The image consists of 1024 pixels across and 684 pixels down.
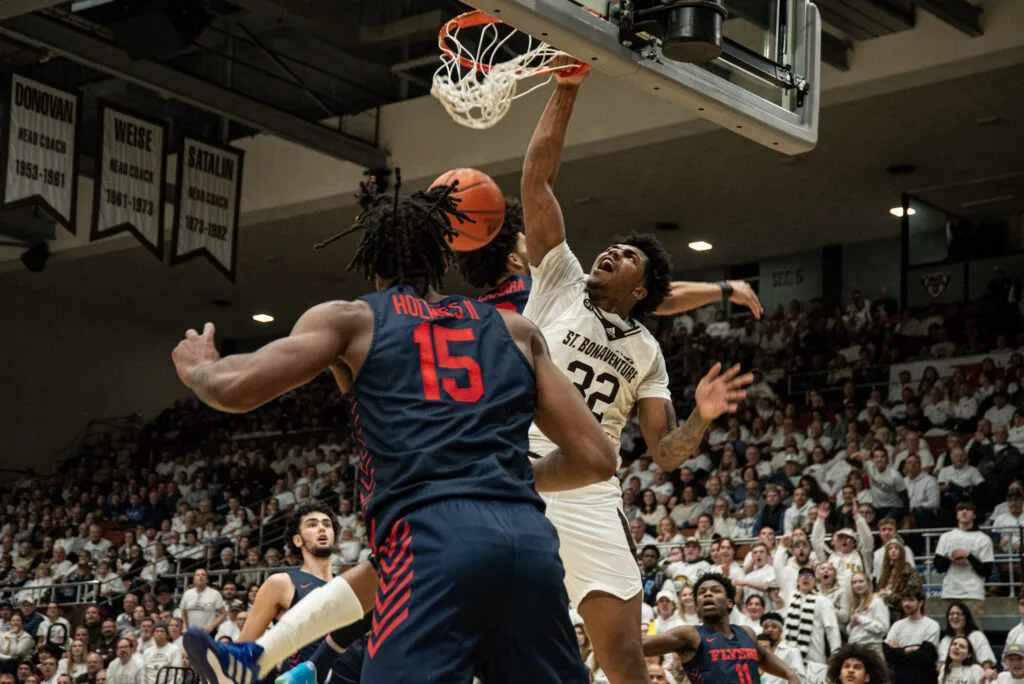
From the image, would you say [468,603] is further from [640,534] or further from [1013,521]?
[640,534]

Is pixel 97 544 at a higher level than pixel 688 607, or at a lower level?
lower

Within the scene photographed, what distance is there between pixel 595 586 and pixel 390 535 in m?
1.90

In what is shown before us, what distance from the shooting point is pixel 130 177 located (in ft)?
55.5

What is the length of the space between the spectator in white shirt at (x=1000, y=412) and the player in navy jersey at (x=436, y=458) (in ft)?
44.6

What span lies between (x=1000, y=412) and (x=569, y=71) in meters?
12.1

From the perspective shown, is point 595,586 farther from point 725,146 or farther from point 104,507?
point 104,507

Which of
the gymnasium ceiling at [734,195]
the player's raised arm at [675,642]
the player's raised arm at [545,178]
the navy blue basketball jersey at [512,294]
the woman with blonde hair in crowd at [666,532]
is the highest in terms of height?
the gymnasium ceiling at [734,195]

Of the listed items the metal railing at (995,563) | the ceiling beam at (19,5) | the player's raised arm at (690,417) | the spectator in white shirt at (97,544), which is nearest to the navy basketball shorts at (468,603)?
the player's raised arm at (690,417)

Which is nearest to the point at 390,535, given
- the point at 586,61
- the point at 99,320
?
the point at 586,61

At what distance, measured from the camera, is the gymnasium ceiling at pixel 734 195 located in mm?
18469

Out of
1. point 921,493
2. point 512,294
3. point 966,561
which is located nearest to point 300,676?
point 512,294

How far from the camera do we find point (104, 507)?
26.7 metres

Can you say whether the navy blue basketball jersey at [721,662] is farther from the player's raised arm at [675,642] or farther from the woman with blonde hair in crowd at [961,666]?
the woman with blonde hair in crowd at [961,666]

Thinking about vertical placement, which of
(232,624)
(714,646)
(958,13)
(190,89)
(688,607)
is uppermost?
(958,13)
